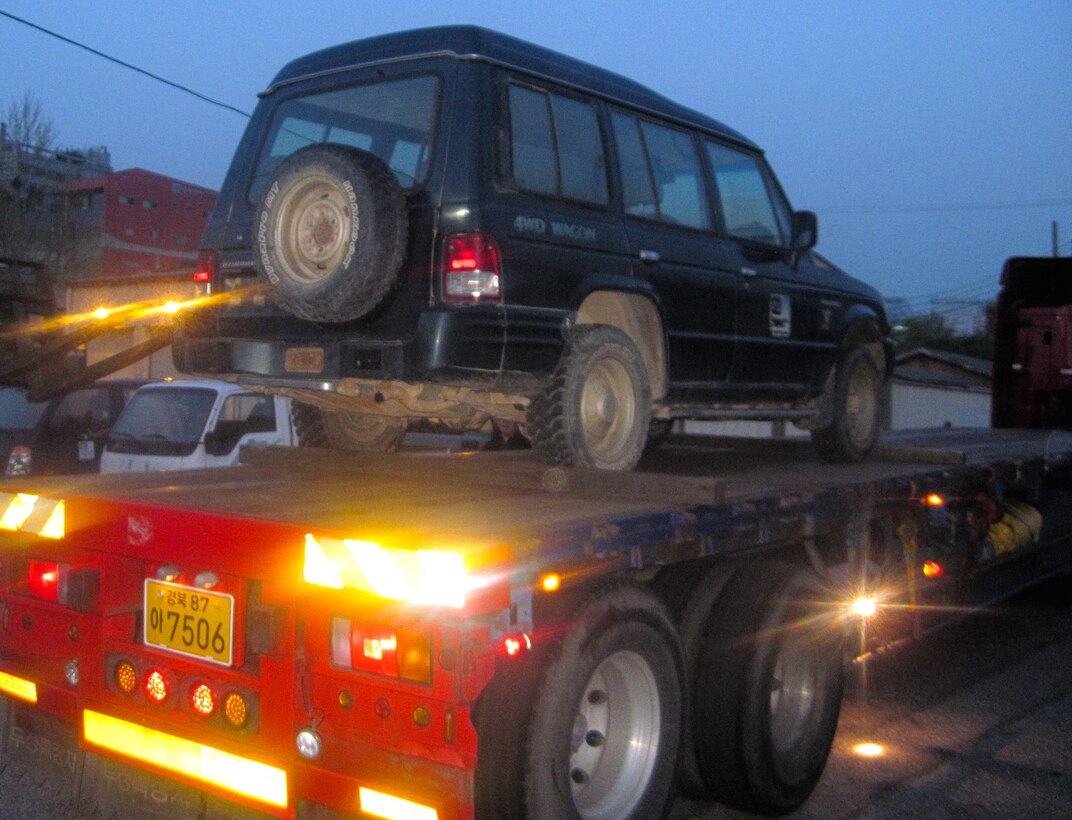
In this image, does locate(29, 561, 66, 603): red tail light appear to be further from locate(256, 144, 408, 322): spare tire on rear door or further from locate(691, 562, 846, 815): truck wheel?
locate(691, 562, 846, 815): truck wheel

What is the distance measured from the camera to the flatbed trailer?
2.96 meters

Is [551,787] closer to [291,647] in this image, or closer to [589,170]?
[291,647]

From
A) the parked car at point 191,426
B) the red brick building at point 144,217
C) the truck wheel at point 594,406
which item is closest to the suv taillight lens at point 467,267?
the truck wheel at point 594,406

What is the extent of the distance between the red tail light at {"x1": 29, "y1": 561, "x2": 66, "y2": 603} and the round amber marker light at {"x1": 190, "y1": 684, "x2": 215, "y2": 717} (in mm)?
666

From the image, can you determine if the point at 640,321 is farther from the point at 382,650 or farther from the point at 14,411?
the point at 14,411

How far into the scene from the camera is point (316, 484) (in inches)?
173

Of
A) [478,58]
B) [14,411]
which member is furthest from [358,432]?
[14,411]

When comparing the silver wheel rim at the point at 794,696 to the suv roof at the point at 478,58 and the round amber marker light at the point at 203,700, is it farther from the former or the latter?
the suv roof at the point at 478,58

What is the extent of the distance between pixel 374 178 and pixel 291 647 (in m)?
1.76

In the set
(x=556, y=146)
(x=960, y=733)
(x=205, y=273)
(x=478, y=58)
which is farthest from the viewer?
(x=960, y=733)

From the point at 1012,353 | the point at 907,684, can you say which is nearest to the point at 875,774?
the point at 907,684

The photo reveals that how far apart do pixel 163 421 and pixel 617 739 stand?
613 centimetres

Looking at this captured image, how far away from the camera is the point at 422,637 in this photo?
115 inches

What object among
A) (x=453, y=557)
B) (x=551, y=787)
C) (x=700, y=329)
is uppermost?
(x=700, y=329)
